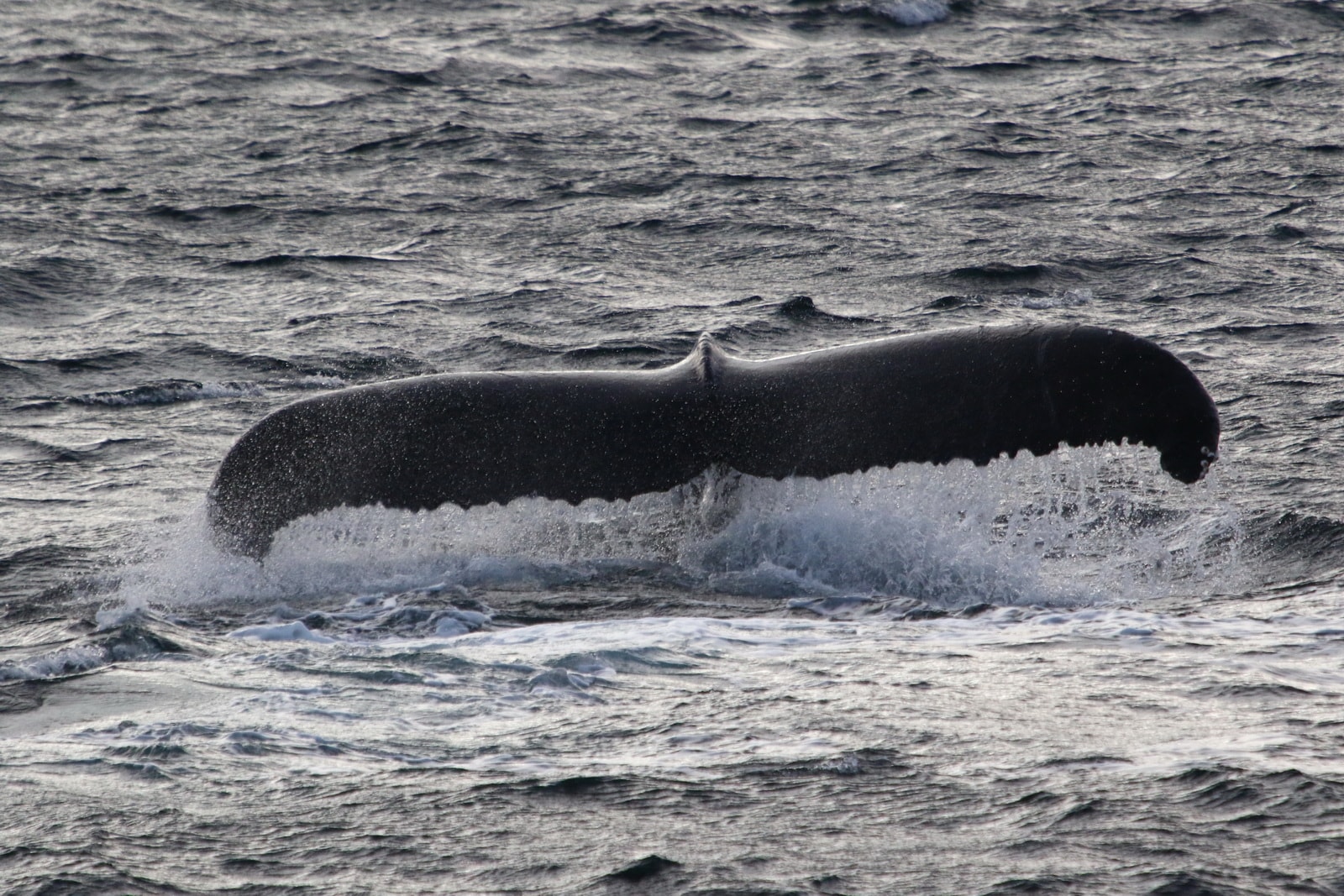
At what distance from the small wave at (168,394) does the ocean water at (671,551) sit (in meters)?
0.04

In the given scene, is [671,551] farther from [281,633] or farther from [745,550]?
[281,633]

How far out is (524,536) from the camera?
22.1ft

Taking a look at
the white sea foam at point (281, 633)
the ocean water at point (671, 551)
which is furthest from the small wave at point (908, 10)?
the white sea foam at point (281, 633)

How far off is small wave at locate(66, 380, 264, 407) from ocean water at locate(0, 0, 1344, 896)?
41 mm

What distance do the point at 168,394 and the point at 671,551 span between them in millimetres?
4846

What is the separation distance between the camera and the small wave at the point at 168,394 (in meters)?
10.3

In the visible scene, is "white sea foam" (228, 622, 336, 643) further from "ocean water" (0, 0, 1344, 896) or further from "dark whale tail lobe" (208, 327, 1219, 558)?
"dark whale tail lobe" (208, 327, 1219, 558)

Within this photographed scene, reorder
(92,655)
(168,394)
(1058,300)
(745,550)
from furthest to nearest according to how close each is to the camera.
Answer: (1058,300) < (168,394) < (745,550) < (92,655)

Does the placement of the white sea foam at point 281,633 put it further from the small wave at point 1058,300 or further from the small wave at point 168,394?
the small wave at point 1058,300

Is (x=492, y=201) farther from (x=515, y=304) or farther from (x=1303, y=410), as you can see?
(x=1303, y=410)

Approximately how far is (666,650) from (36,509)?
149 inches

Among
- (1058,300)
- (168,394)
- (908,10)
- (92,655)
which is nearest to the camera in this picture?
(92,655)

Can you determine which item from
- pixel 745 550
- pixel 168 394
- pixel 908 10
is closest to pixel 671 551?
pixel 745 550

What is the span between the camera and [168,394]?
10367 millimetres
